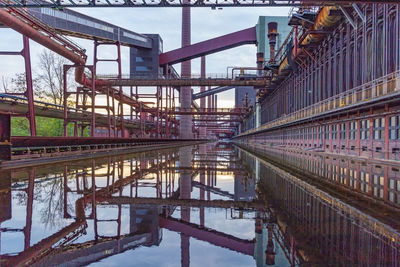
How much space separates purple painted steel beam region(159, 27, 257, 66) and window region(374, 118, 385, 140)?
165 feet

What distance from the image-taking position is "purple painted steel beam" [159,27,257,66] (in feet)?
211

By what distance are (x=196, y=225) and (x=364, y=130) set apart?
1622cm

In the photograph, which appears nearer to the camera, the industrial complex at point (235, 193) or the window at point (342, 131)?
the industrial complex at point (235, 193)

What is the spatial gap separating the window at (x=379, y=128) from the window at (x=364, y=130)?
89cm

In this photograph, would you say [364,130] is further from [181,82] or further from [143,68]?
[143,68]

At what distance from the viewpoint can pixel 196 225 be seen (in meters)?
5.07

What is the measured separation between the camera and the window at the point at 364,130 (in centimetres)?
1804

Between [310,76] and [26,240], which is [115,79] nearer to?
[310,76]

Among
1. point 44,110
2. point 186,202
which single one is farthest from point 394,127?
point 44,110

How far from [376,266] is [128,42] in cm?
5939

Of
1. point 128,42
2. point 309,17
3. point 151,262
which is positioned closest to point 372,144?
point 309,17

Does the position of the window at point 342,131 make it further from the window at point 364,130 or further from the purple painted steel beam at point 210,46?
the purple painted steel beam at point 210,46

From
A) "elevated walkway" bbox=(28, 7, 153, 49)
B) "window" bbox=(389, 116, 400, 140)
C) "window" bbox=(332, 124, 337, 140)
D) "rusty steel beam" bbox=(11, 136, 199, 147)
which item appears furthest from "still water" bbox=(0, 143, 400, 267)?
"elevated walkway" bbox=(28, 7, 153, 49)

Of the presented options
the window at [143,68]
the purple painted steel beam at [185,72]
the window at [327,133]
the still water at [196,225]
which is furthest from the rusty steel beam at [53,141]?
the window at [143,68]
